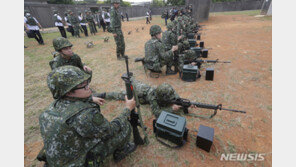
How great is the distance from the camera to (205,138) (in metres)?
2.62

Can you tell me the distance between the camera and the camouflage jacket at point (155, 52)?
525cm

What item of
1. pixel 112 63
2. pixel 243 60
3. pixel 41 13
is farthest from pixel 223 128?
pixel 41 13

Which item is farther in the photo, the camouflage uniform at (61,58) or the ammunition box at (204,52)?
the ammunition box at (204,52)

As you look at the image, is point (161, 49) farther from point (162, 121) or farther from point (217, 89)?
point (162, 121)

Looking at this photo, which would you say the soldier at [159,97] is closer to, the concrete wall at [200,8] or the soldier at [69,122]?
the soldier at [69,122]

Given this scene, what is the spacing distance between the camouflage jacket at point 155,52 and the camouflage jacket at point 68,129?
389 cm

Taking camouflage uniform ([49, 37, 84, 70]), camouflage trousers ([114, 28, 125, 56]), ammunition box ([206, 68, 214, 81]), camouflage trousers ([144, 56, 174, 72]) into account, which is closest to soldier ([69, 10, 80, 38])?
camouflage trousers ([114, 28, 125, 56])

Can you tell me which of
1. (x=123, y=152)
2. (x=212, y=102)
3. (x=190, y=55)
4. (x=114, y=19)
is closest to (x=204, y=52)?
(x=190, y=55)

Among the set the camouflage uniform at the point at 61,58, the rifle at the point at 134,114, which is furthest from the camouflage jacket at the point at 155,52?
the rifle at the point at 134,114

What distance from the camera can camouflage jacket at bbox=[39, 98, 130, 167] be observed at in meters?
1.68

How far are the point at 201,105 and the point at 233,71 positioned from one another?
3879 millimetres

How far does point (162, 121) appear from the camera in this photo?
277cm

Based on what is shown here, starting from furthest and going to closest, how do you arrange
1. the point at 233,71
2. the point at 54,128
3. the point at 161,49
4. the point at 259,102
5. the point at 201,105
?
the point at 233,71 → the point at 161,49 → the point at 259,102 → the point at 201,105 → the point at 54,128

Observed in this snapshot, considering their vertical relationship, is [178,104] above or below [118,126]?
below
